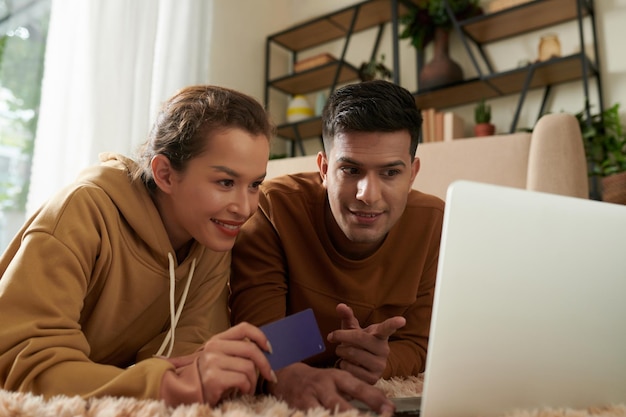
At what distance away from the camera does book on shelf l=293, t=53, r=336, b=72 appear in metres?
3.10

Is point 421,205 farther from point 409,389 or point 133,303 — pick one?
point 133,303

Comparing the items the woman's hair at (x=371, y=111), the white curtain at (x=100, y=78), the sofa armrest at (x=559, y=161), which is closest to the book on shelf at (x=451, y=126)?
the sofa armrest at (x=559, y=161)

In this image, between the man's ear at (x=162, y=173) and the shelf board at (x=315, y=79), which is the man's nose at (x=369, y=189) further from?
the shelf board at (x=315, y=79)

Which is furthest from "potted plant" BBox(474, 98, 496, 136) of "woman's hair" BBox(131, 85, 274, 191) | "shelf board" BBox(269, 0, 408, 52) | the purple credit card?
the purple credit card

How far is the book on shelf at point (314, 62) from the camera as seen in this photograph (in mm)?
3102

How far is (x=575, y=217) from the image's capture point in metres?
0.59

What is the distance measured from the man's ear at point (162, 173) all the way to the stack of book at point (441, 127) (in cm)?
179

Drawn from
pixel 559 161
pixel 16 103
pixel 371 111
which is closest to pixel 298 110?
pixel 16 103

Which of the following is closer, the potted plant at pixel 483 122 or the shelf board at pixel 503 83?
the shelf board at pixel 503 83

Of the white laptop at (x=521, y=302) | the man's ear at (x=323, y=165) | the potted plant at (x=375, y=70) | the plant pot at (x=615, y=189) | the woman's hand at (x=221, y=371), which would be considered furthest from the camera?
the potted plant at (x=375, y=70)

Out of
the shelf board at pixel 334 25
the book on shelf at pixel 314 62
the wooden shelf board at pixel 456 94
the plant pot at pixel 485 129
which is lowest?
the plant pot at pixel 485 129

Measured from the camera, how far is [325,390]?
2.40 feet

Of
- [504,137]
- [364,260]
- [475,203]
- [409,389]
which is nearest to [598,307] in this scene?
[475,203]

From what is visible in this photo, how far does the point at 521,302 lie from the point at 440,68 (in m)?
2.34
